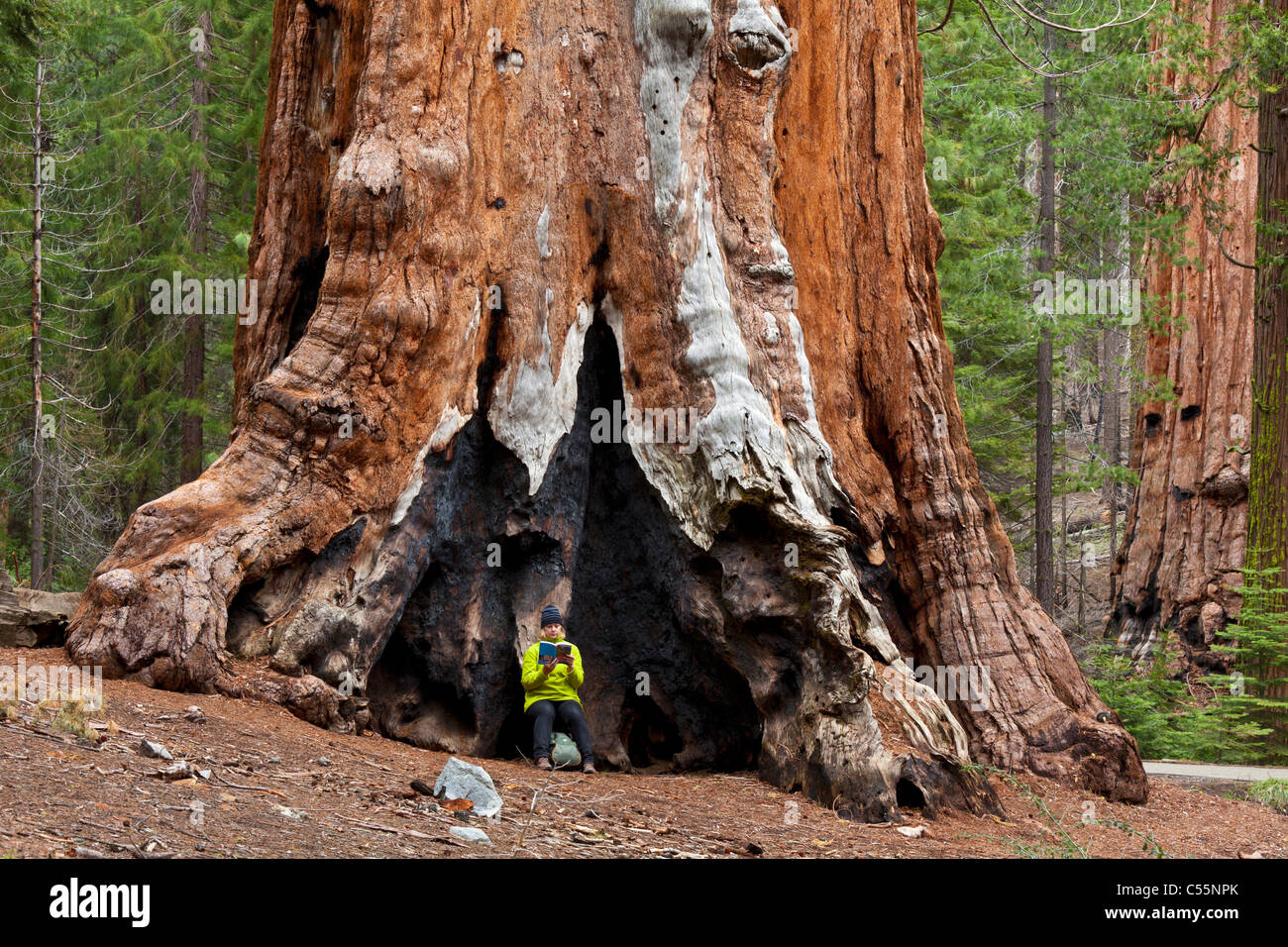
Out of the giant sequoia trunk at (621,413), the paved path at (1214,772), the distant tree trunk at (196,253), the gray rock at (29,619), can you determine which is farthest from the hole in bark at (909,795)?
the distant tree trunk at (196,253)

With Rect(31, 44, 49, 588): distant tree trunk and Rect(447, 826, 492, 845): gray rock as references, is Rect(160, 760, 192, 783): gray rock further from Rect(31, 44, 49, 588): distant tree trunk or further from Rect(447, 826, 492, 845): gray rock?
Rect(31, 44, 49, 588): distant tree trunk

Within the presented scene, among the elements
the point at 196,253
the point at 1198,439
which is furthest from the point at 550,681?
the point at 196,253

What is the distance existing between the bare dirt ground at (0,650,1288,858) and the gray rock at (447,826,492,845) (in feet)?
0.22

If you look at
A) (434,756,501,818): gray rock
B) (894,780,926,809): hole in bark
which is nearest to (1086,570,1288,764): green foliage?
(894,780,926,809): hole in bark

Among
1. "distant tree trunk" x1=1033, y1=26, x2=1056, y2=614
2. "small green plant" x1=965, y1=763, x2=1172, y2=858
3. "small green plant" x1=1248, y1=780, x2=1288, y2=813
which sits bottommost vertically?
"small green plant" x1=1248, y1=780, x2=1288, y2=813

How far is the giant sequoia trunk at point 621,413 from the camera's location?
22.6 ft

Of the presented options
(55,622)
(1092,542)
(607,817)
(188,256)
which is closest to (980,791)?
(607,817)

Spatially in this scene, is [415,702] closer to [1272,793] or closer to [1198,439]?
[1272,793]

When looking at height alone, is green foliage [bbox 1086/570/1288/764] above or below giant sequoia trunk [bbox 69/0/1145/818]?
below

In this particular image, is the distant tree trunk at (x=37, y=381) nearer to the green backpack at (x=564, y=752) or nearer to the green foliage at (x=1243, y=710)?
the green backpack at (x=564, y=752)

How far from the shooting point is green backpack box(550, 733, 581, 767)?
7.61 m

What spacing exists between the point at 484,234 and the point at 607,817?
398 cm

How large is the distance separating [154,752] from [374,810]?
3.11 feet

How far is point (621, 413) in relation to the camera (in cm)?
793
